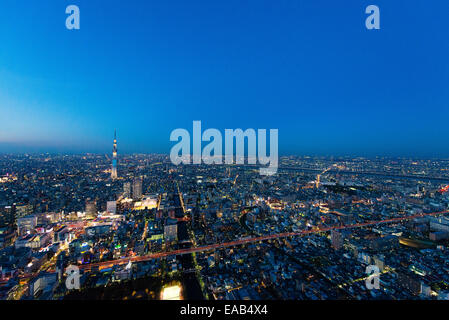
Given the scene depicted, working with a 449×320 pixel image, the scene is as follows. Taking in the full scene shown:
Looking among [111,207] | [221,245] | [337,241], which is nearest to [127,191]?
[111,207]

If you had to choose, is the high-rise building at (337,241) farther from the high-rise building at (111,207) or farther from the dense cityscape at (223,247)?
the high-rise building at (111,207)

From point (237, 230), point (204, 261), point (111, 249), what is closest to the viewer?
point (204, 261)

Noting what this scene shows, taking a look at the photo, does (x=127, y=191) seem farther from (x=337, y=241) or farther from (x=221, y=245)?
(x=337, y=241)

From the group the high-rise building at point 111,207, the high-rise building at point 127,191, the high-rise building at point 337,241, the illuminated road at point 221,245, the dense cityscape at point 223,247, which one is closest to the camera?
the dense cityscape at point 223,247

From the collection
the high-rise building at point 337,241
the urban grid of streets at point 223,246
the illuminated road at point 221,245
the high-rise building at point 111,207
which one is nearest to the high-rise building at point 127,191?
the urban grid of streets at point 223,246

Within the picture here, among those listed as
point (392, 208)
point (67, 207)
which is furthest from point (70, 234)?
point (392, 208)
